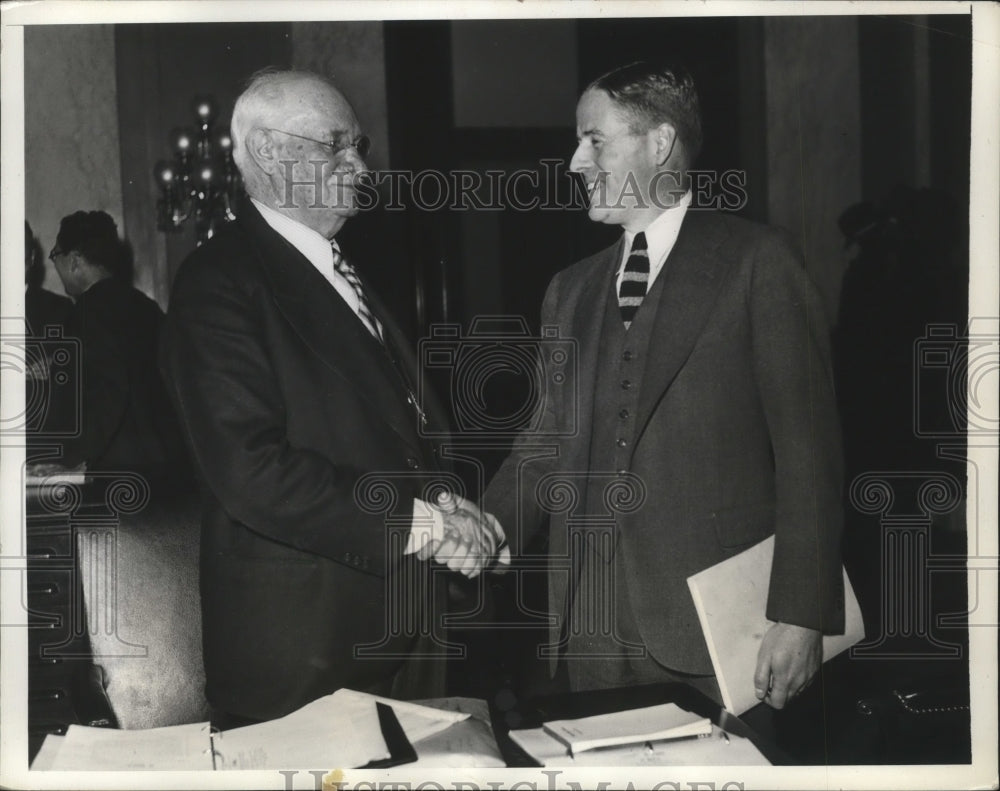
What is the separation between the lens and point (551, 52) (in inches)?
99.1

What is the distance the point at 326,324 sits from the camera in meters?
2.48

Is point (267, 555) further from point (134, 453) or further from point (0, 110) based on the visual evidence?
point (0, 110)

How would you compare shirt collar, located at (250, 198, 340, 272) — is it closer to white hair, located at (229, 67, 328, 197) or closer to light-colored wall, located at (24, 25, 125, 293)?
white hair, located at (229, 67, 328, 197)

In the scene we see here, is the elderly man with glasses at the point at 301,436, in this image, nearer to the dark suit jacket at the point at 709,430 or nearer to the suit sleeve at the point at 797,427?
the dark suit jacket at the point at 709,430

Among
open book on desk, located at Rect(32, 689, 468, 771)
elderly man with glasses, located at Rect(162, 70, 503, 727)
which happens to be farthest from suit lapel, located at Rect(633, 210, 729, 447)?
open book on desk, located at Rect(32, 689, 468, 771)

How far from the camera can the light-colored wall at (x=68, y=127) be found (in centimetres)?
250

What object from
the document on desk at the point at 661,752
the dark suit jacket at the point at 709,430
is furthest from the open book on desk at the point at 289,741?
the dark suit jacket at the point at 709,430

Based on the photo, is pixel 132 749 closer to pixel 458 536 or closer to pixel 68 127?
pixel 458 536

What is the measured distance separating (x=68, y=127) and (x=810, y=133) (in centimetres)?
179

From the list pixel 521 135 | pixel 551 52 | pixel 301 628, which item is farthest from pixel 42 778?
pixel 551 52

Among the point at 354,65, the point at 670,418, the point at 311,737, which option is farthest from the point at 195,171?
the point at 311,737

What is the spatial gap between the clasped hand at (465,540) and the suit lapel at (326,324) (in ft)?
0.68

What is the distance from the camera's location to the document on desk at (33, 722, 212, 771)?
2549 mm

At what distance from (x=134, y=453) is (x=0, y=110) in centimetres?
90
